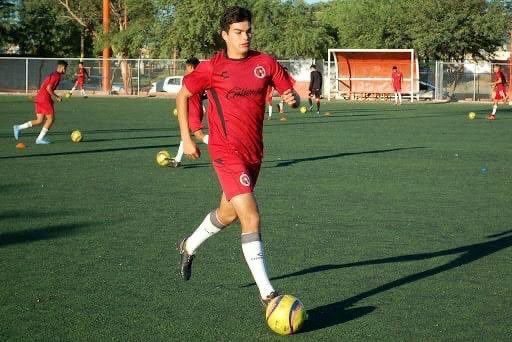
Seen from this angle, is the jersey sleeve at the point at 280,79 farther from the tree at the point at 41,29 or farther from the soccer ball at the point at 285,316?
the tree at the point at 41,29

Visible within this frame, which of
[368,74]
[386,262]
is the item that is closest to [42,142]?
[386,262]

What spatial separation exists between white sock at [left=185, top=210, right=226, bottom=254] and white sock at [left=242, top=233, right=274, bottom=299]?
696 mm

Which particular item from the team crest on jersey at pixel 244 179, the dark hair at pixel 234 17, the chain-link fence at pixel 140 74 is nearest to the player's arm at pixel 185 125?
the team crest on jersey at pixel 244 179

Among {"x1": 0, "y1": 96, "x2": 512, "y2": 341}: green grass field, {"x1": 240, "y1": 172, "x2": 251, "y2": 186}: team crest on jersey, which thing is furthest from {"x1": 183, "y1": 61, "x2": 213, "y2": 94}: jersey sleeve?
{"x1": 0, "y1": 96, "x2": 512, "y2": 341}: green grass field

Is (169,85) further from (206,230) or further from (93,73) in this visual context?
(206,230)

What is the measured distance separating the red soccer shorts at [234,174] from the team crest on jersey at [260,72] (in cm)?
63

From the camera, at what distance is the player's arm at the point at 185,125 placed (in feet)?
21.2

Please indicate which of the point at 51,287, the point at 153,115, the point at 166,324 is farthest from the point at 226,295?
the point at 153,115

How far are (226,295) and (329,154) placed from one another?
40.7 feet

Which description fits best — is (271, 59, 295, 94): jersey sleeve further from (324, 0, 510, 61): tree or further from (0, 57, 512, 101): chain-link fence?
(324, 0, 510, 61): tree

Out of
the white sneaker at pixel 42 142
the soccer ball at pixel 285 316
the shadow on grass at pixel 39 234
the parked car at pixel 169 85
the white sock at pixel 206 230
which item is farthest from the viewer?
the parked car at pixel 169 85

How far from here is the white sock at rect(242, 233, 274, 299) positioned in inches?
238

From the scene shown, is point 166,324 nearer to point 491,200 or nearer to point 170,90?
point 491,200

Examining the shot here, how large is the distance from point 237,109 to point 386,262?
2510 mm
